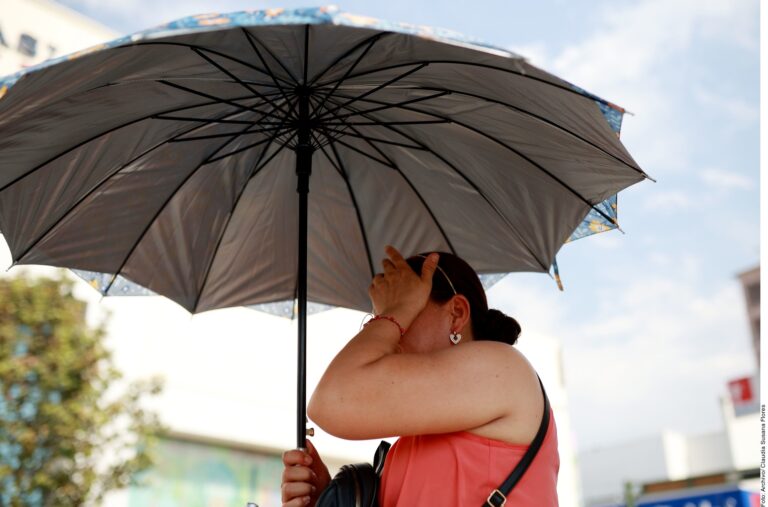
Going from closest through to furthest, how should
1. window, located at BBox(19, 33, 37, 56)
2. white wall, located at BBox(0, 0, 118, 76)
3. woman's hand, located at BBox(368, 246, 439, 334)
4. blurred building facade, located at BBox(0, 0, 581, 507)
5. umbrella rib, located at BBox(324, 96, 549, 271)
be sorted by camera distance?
woman's hand, located at BBox(368, 246, 439, 334), umbrella rib, located at BBox(324, 96, 549, 271), blurred building facade, located at BBox(0, 0, 581, 507), white wall, located at BBox(0, 0, 118, 76), window, located at BBox(19, 33, 37, 56)

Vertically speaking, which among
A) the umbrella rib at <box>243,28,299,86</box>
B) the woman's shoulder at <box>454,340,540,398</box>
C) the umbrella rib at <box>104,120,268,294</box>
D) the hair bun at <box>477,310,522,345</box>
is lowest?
the woman's shoulder at <box>454,340,540,398</box>

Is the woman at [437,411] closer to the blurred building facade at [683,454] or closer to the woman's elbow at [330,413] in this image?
the woman's elbow at [330,413]

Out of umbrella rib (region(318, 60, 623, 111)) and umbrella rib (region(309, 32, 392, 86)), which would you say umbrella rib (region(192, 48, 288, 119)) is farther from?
umbrella rib (region(318, 60, 623, 111))

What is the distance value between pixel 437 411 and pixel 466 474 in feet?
0.62

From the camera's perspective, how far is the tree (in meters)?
10.6

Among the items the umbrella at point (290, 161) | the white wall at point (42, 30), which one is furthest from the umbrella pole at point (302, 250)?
the white wall at point (42, 30)

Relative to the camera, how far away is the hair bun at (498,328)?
2.32 meters

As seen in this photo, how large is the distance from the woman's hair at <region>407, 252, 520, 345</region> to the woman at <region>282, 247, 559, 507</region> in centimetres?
10

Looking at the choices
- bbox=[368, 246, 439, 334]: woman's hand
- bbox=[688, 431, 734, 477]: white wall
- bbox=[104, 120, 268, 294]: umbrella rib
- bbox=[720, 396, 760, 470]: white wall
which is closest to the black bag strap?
bbox=[368, 246, 439, 334]: woman's hand

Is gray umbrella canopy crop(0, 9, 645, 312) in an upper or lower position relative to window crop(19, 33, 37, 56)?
lower

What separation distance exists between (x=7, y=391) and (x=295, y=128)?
9.50 meters

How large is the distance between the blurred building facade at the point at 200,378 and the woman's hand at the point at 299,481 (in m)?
12.9

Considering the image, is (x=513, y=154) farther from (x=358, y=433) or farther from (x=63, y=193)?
(x=63, y=193)

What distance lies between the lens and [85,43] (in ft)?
56.4
